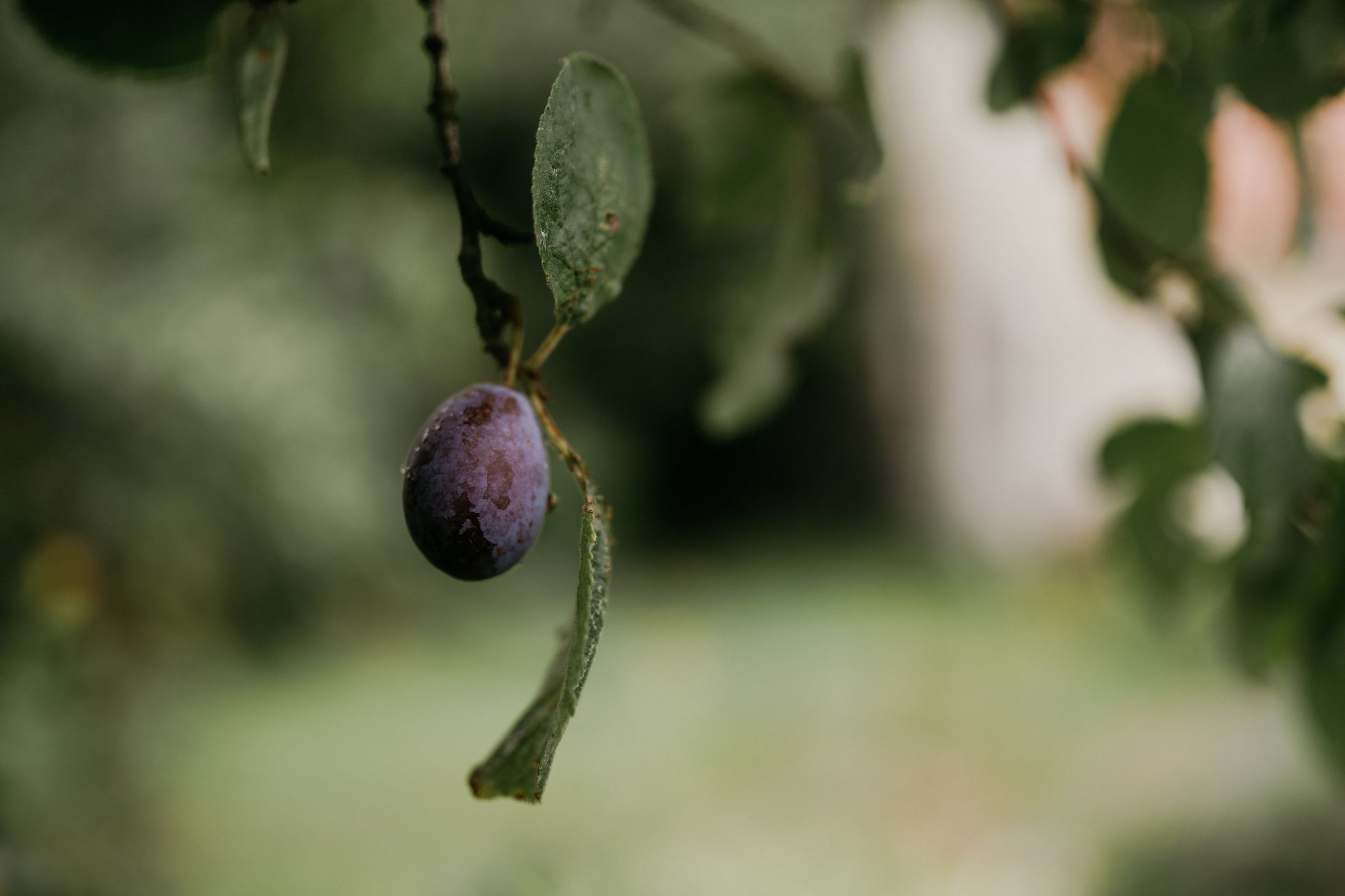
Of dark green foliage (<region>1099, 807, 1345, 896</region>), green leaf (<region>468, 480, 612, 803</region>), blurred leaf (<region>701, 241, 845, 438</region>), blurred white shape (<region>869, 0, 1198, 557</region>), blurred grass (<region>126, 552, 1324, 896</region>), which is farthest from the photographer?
blurred white shape (<region>869, 0, 1198, 557</region>)

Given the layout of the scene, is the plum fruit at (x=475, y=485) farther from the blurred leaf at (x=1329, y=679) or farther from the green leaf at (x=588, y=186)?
the blurred leaf at (x=1329, y=679)

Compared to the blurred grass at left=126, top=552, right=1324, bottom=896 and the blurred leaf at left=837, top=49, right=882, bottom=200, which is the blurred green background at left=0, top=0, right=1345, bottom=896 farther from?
the blurred leaf at left=837, top=49, right=882, bottom=200

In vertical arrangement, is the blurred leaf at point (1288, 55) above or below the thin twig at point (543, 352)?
above

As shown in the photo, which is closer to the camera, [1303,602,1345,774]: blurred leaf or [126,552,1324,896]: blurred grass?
[1303,602,1345,774]: blurred leaf

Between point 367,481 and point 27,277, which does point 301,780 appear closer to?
point 367,481

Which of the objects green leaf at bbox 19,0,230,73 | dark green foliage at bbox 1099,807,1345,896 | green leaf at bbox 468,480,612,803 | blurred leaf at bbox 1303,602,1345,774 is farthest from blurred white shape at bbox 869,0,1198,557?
green leaf at bbox 468,480,612,803

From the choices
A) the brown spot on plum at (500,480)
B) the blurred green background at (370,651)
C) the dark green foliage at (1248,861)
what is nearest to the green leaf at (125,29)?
the brown spot on plum at (500,480)
